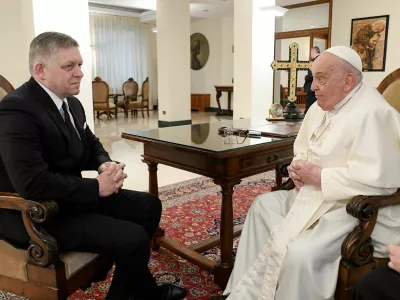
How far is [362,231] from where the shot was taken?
58.2 inches

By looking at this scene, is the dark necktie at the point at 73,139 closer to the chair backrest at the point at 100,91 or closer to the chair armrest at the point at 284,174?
the chair armrest at the point at 284,174

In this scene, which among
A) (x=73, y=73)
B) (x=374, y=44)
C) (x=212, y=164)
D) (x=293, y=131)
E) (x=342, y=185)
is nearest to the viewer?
(x=342, y=185)

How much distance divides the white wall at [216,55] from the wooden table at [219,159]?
10700 mm

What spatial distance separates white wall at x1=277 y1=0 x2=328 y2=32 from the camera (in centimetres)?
931

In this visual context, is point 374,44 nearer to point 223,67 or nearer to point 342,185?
point 223,67

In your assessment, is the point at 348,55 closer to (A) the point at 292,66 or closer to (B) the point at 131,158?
(A) the point at 292,66

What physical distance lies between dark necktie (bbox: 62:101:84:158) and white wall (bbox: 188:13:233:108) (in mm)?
11363

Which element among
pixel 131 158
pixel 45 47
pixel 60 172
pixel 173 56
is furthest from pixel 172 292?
pixel 173 56

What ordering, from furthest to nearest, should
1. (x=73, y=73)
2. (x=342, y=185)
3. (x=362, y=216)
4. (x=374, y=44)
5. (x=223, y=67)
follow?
(x=223, y=67) < (x=374, y=44) < (x=73, y=73) < (x=342, y=185) < (x=362, y=216)

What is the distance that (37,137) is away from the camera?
4.99ft

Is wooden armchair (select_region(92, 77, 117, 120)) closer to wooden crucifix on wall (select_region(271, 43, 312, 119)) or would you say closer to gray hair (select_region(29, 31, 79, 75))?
wooden crucifix on wall (select_region(271, 43, 312, 119))

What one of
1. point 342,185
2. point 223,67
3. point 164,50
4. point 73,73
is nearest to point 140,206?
point 73,73

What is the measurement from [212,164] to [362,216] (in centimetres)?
85

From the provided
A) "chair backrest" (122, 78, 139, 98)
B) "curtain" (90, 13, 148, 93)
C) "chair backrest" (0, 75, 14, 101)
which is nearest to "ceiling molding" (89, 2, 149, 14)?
"curtain" (90, 13, 148, 93)
